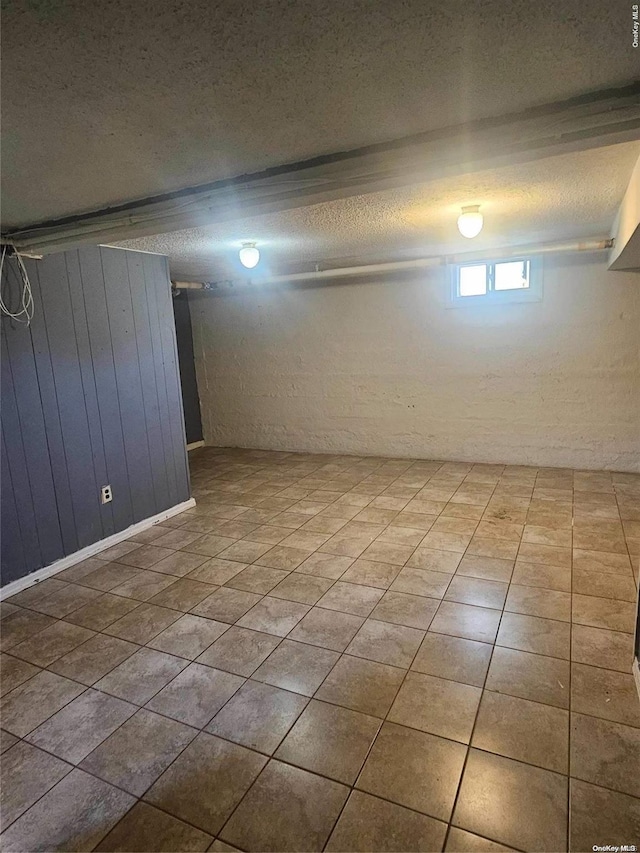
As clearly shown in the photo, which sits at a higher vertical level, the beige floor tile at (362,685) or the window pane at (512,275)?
the window pane at (512,275)

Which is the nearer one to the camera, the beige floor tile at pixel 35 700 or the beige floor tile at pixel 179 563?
the beige floor tile at pixel 35 700

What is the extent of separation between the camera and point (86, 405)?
3.18 meters

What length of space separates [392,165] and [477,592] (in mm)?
2089

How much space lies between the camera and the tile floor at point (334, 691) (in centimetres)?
137

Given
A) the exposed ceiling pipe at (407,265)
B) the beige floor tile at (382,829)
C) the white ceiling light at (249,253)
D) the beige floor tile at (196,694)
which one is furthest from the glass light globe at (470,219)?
the beige floor tile at (382,829)

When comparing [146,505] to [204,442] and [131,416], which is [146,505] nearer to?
[131,416]

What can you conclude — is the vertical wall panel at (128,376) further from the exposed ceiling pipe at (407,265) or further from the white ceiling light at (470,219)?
the white ceiling light at (470,219)

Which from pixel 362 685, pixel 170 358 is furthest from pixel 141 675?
pixel 170 358

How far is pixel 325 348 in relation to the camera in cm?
548

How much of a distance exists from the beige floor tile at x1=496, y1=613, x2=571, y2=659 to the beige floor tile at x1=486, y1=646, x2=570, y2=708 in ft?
0.16

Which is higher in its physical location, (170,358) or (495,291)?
(495,291)

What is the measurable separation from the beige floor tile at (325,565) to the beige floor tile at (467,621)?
2.19 ft

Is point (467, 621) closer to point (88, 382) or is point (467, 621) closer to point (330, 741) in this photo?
point (330, 741)

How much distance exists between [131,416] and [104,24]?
284 cm
